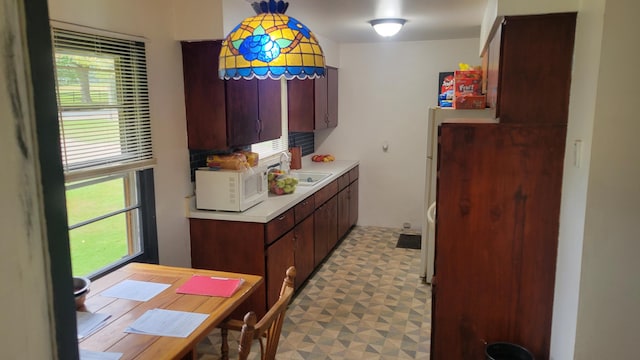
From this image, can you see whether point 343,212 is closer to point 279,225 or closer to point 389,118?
point 389,118

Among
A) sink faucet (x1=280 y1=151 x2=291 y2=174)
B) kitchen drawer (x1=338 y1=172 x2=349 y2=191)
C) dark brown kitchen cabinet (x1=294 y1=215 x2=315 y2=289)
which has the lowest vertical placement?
dark brown kitchen cabinet (x1=294 y1=215 x2=315 y2=289)

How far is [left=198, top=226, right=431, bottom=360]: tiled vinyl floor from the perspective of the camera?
10.2ft

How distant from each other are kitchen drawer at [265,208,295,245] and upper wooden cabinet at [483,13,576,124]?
174cm

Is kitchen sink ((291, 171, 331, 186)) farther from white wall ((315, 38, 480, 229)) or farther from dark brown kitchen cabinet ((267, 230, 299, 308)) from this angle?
dark brown kitchen cabinet ((267, 230, 299, 308))

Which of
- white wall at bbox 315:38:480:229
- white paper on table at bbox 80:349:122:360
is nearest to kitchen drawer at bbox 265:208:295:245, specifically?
white paper on table at bbox 80:349:122:360

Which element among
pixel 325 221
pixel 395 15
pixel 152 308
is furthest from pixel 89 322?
pixel 395 15

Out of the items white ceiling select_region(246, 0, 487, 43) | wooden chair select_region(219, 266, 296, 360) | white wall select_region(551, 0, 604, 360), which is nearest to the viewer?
wooden chair select_region(219, 266, 296, 360)

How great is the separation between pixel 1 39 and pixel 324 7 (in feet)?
10.8

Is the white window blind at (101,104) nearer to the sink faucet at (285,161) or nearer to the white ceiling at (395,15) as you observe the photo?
the white ceiling at (395,15)

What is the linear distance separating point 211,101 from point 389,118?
10.1 feet

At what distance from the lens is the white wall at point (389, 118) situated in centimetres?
554

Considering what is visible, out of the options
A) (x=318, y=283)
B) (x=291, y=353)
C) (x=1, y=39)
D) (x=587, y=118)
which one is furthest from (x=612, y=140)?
(x=318, y=283)

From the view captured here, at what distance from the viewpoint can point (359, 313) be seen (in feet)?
12.0

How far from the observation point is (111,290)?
7.40 feet
